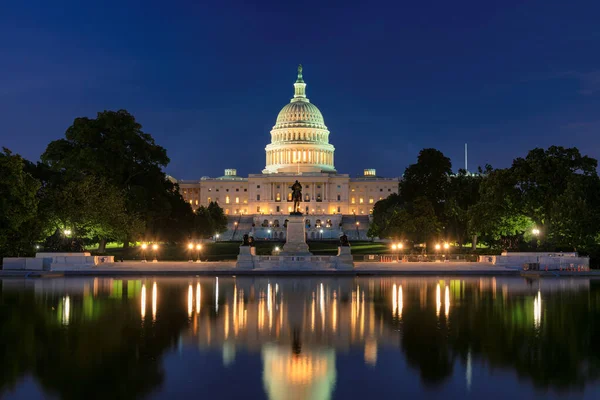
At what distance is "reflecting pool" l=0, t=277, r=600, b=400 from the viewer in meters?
14.9

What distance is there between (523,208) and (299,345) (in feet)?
141

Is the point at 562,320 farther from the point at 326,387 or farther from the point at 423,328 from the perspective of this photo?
the point at 326,387

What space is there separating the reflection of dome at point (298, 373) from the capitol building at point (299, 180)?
153 meters

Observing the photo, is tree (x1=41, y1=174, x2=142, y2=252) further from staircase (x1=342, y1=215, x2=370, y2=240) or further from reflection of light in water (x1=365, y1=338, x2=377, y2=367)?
staircase (x1=342, y1=215, x2=370, y2=240)

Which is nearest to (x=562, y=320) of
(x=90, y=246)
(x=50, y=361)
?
(x=50, y=361)

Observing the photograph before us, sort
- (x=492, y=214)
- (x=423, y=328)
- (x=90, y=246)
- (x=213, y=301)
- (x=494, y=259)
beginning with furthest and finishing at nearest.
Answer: (x=90, y=246)
(x=492, y=214)
(x=494, y=259)
(x=213, y=301)
(x=423, y=328)

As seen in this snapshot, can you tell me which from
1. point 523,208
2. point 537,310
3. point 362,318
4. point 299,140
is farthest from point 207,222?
point 299,140

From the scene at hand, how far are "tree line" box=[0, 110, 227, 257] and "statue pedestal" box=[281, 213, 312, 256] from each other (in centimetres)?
1185

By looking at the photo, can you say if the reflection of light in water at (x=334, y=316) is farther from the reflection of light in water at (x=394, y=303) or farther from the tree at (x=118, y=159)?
the tree at (x=118, y=159)

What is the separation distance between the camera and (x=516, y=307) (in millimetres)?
27031

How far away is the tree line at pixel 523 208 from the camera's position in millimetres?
52438

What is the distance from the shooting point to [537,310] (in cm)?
2617

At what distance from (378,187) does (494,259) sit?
13077cm

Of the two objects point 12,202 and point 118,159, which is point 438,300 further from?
point 118,159
